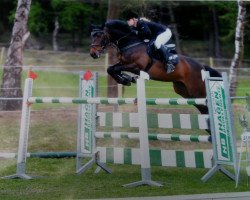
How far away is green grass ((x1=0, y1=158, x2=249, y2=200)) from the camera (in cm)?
545

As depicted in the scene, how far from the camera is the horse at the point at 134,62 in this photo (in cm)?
713

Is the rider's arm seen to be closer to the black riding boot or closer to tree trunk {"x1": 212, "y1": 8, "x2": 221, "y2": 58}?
the black riding boot

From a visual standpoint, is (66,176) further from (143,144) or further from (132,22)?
(132,22)

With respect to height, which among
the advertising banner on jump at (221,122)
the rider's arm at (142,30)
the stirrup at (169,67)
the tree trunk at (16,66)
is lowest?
the advertising banner on jump at (221,122)

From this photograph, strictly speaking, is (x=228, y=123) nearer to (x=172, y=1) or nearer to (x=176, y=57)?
(x=176, y=57)

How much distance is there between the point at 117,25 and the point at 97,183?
210cm

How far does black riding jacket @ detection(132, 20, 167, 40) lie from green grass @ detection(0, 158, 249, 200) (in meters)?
1.70

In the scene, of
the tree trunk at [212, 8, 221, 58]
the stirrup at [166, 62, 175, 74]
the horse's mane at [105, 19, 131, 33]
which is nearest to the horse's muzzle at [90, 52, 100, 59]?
the horse's mane at [105, 19, 131, 33]

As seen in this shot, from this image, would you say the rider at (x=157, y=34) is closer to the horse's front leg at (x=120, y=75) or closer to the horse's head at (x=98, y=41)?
the horse's head at (x=98, y=41)

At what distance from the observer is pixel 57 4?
47.5 feet

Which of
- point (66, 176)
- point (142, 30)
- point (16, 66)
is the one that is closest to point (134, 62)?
point (142, 30)

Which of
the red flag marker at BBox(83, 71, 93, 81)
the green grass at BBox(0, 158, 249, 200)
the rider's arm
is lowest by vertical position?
the green grass at BBox(0, 158, 249, 200)

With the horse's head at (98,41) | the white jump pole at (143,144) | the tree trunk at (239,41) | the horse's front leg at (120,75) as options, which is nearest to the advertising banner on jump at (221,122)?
the white jump pole at (143,144)

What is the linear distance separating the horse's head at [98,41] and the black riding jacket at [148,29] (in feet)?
1.40
